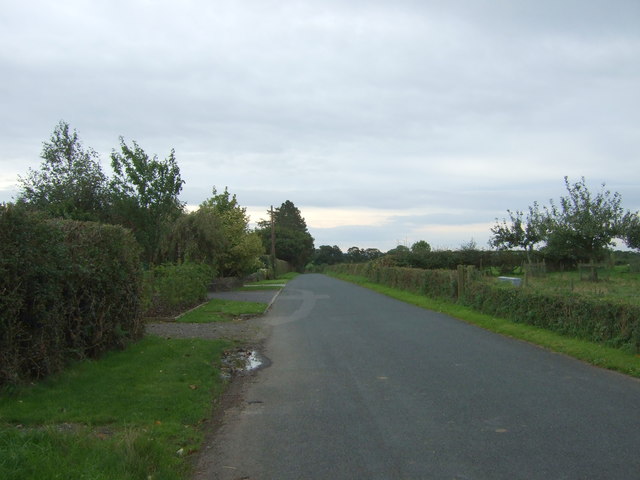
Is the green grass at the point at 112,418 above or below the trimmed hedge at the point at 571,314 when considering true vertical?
below

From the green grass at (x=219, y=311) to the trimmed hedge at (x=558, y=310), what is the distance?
7.18 m

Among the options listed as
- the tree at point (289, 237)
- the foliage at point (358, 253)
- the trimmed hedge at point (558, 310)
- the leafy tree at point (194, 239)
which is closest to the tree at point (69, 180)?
the leafy tree at point (194, 239)

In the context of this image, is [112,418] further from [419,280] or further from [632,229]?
[632,229]

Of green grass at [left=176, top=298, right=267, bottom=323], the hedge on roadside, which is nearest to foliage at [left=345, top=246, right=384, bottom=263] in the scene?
the hedge on roadside

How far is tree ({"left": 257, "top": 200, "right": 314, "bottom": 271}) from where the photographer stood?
96.6 meters

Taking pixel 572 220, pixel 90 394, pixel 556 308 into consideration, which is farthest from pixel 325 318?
pixel 572 220

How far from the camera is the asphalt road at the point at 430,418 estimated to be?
486 cm

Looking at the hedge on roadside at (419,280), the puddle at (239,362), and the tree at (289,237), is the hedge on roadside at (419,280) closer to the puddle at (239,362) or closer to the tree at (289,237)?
the puddle at (239,362)

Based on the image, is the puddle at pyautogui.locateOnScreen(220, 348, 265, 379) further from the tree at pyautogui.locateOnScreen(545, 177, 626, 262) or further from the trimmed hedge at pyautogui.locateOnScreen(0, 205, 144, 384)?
the tree at pyautogui.locateOnScreen(545, 177, 626, 262)

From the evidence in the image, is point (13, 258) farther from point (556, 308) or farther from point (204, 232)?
point (204, 232)

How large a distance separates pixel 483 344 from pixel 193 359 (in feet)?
19.3

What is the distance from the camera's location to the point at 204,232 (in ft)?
102

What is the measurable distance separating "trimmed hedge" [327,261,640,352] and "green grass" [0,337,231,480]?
23.2 ft

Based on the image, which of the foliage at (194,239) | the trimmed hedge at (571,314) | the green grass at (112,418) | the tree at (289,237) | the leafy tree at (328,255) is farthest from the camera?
the leafy tree at (328,255)
